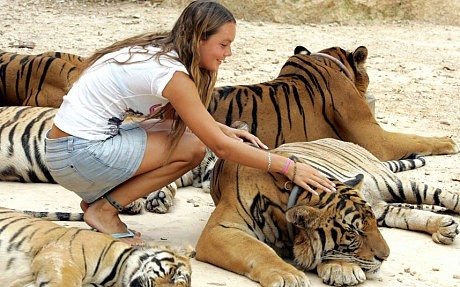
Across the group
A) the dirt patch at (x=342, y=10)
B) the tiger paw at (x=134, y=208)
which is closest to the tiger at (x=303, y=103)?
the tiger paw at (x=134, y=208)

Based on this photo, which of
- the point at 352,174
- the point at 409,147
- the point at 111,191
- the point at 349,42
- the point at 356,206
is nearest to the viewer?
the point at 356,206

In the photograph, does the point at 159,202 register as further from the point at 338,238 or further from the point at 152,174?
the point at 338,238

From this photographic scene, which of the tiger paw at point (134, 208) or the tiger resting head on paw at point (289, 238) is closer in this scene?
the tiger resting head on paw at point (289, 238)

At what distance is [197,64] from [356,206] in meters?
1.04

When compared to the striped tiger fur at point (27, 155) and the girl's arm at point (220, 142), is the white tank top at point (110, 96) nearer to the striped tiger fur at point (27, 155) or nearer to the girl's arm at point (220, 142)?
the girl's arm at point (220, 142)

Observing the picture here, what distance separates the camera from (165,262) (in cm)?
396

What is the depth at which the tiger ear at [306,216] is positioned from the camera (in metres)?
4.31

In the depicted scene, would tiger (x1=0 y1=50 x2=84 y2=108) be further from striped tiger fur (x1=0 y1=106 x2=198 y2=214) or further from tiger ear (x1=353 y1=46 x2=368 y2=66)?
tiger ear (x1=353 y1=46 x2=368 y2=66)

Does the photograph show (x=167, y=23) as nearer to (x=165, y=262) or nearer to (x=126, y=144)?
(x=126, y=144)

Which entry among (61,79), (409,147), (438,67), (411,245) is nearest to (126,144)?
(411,245)

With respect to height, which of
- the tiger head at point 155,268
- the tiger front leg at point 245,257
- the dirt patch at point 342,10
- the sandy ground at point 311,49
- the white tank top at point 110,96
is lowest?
the sandy ground at point 311,49

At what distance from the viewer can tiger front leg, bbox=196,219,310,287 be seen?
13.6 ft

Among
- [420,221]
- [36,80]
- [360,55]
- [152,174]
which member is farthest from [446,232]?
[36,80]

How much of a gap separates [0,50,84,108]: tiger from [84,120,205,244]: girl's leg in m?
2.31
